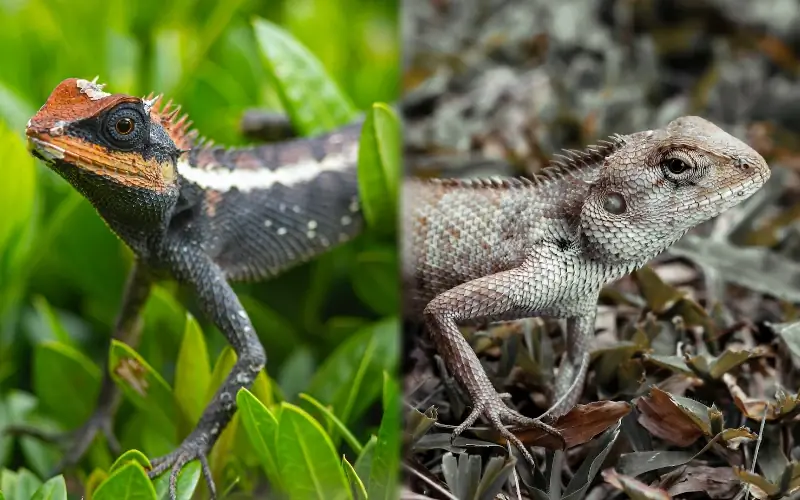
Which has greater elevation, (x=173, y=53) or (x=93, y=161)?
(x=173, y=53)

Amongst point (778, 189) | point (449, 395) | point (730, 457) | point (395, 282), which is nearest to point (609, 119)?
point (778, 189)

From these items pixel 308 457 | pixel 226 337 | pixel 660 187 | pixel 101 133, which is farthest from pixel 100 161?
pixel 660 187

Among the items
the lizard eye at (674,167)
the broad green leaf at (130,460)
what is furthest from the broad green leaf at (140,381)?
the lizard eye at (674,167)

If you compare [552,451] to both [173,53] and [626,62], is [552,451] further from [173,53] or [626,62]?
[626,62]

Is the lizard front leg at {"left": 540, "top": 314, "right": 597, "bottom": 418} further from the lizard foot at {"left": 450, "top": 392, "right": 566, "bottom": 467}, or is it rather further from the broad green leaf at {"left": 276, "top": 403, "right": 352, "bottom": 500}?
the broad green leaf at {"left": 276, "top": 403, "right": 352, "bottom": 500}

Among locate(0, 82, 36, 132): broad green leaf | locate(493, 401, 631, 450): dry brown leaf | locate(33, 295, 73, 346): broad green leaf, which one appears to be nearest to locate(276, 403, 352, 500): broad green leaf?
locate(493, 401, 631, 450): dry brown leaf

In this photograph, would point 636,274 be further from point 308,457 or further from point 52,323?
point 52,323
